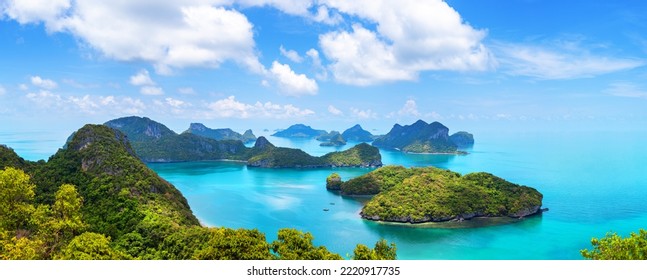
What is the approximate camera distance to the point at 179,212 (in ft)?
132

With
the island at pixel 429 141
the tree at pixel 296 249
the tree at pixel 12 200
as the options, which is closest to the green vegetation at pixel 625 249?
the tree at pixel 296 249

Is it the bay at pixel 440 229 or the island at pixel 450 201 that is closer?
the bay at pixel 440 229

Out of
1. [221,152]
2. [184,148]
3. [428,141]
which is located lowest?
[221,152]

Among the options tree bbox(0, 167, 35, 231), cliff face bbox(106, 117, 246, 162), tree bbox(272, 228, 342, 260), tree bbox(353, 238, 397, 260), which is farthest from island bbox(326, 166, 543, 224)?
cliff face bbox(106, 117, 246, 162)

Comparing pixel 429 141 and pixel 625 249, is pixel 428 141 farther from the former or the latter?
pixel 625 249

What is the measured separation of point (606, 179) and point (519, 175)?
56.5 feet

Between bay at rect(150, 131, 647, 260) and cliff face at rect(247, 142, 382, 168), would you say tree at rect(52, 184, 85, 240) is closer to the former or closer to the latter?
bay at rect(150, 131, 647, 260)

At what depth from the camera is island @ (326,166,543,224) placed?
50.2m

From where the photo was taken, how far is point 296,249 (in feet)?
70.1

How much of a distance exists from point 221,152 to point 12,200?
12341 cm

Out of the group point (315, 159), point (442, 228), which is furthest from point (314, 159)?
point (442, 228)

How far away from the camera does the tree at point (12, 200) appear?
2016 centimetres

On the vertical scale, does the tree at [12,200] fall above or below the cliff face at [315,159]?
below

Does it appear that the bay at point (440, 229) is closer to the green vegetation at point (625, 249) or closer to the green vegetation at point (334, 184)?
the green vegetation at point (334, 184)
